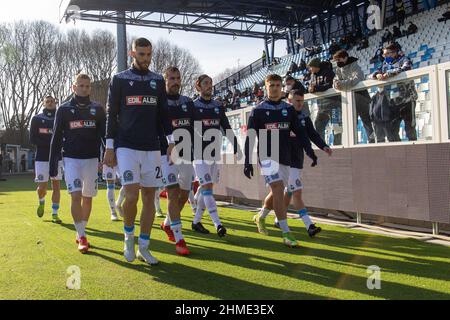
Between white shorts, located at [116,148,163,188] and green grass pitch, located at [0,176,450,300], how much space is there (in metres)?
0.93

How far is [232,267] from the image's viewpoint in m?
4.93

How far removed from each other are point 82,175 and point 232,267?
268cm

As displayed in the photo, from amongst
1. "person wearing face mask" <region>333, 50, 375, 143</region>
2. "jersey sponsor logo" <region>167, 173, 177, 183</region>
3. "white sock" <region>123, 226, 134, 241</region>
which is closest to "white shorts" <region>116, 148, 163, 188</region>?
"white sock" <region>123, 226, 134, 241</region>

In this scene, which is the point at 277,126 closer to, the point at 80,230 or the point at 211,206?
the point at 211,206

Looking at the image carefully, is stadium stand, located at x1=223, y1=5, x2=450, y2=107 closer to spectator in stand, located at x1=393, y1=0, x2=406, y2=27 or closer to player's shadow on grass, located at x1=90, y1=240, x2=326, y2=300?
spectator in stand, located at x1=393, y1=0, x2=406, y2=27

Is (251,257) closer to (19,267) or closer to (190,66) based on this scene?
(19,267)

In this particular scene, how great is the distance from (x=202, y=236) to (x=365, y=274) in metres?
3.02

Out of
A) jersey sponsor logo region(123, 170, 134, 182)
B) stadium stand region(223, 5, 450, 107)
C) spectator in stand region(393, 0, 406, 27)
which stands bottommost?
jersey sponsor logo region(123, 170, 134, 182)

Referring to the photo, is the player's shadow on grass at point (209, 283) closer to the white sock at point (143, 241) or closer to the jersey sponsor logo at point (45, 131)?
the white sock at point (143, 241)

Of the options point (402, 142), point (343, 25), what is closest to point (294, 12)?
point (343, 25)

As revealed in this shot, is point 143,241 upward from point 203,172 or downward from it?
downward

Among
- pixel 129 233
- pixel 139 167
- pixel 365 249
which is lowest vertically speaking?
pixel 365 249

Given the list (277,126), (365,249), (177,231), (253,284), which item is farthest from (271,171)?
(253,284)

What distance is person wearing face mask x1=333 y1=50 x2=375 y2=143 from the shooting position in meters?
7.80
